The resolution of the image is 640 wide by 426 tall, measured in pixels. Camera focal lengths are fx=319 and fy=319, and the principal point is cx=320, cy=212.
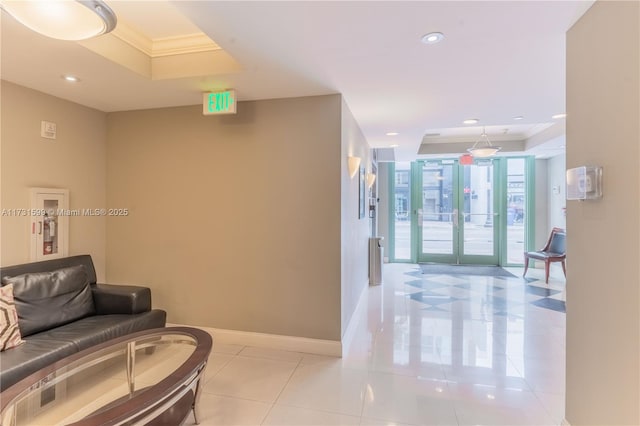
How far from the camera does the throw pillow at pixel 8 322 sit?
2152 mm

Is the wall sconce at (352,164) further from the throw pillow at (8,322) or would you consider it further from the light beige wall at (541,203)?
the light beige wall at (541,203)

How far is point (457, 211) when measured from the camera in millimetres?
7469

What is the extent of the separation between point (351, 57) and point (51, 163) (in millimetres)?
3008

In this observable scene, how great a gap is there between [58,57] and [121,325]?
2.09 metres

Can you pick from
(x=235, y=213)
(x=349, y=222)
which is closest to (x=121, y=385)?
(x=235, y=213)

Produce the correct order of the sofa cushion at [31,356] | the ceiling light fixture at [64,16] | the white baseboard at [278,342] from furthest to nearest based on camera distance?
the white baseboard at [278,342] < the sofa cushion at [31,356] < the ceiling light fixture at [64,16]

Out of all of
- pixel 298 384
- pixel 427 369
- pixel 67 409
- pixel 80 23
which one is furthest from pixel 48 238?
pixel 427 369

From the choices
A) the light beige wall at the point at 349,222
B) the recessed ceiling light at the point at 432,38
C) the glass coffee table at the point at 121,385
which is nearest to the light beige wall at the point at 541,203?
the light beige wall at the point at 349,222

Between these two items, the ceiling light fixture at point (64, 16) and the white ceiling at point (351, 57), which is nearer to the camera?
the ceiling light fixture at point (64, 16)

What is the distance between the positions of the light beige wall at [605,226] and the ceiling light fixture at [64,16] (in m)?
2.25

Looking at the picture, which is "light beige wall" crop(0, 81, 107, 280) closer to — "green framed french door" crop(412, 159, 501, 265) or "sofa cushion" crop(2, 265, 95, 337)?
"sofa cushion" crop(2, 265, 95, 337)

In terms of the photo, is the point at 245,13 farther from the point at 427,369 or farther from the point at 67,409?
the point at 427,369

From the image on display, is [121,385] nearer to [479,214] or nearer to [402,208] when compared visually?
[402,208]

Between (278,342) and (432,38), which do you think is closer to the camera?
(432,38)
